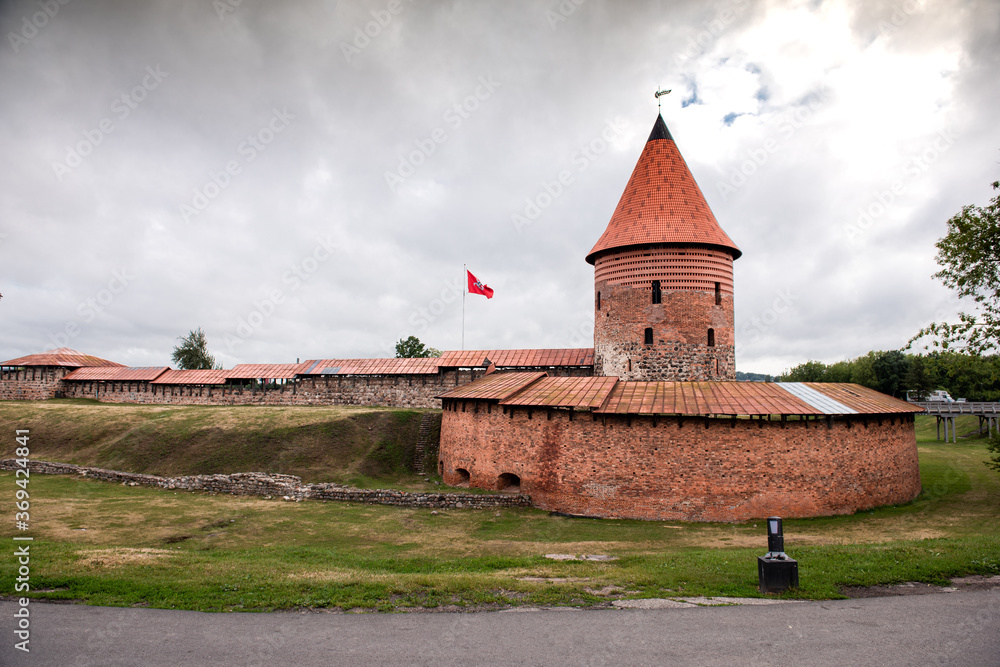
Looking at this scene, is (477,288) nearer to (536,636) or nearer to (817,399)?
(817,399)

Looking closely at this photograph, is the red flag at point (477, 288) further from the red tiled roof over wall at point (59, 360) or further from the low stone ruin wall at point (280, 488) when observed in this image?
the red tiled roof over wall at point (59, 360)

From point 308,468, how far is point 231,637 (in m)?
15.6

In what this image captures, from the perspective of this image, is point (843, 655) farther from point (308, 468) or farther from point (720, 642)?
point (308, 468)

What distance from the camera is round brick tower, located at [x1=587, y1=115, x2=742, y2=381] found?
20.3m

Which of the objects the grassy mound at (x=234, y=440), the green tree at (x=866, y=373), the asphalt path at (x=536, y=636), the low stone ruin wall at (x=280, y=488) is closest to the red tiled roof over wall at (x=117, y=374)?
the grassy mound at (x=234, y=440)

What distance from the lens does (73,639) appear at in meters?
5.73

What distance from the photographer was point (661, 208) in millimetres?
21484

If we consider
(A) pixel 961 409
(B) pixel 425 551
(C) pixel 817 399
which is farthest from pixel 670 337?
(A) pixel 961 409

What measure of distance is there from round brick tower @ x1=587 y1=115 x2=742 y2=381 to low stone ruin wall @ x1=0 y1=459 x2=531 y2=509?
7603mm

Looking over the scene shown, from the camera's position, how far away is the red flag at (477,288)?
26056 millimetres

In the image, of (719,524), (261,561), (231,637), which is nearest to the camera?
(231,637)

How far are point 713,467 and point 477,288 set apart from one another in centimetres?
1457

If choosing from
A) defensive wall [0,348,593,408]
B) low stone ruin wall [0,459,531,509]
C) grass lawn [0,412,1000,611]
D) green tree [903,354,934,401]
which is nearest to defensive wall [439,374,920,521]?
grass lawn [0,412,1000,611]

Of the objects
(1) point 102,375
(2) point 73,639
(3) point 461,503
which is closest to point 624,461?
(3) point 461,503
